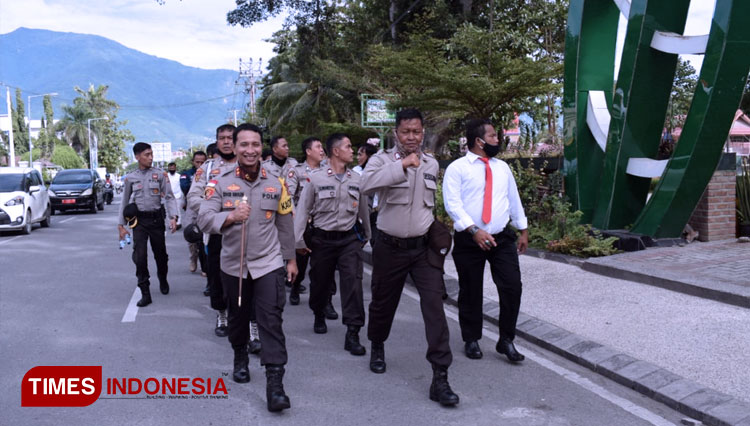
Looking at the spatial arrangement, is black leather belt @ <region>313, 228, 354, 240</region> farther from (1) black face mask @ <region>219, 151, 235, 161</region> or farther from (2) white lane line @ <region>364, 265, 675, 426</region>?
(2) white lane line @ <region>364, 265, 675, 426</region>

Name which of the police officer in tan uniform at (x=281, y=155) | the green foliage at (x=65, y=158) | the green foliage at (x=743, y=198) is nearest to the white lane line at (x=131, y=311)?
the police officer in tan uniform at (x=281, y=155)

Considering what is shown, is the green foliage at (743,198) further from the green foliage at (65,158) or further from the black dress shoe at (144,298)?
the green foliage at (65,158)

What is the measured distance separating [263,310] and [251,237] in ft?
1.65

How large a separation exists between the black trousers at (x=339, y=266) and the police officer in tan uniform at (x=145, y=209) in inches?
96.8

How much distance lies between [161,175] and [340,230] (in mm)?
3017

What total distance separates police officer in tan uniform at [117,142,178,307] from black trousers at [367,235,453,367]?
12.2 ft

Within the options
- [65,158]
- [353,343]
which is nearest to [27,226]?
[353,343]

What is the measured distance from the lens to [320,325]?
6.38 meters

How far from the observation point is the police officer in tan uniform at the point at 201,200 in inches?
229

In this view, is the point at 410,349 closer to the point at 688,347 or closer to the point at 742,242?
the point at 688,347

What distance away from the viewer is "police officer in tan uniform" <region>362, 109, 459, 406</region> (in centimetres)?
445

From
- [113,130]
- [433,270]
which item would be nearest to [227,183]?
[433,270]

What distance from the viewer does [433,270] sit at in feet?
15.3

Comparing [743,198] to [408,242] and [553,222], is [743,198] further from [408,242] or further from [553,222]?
[408,242]
